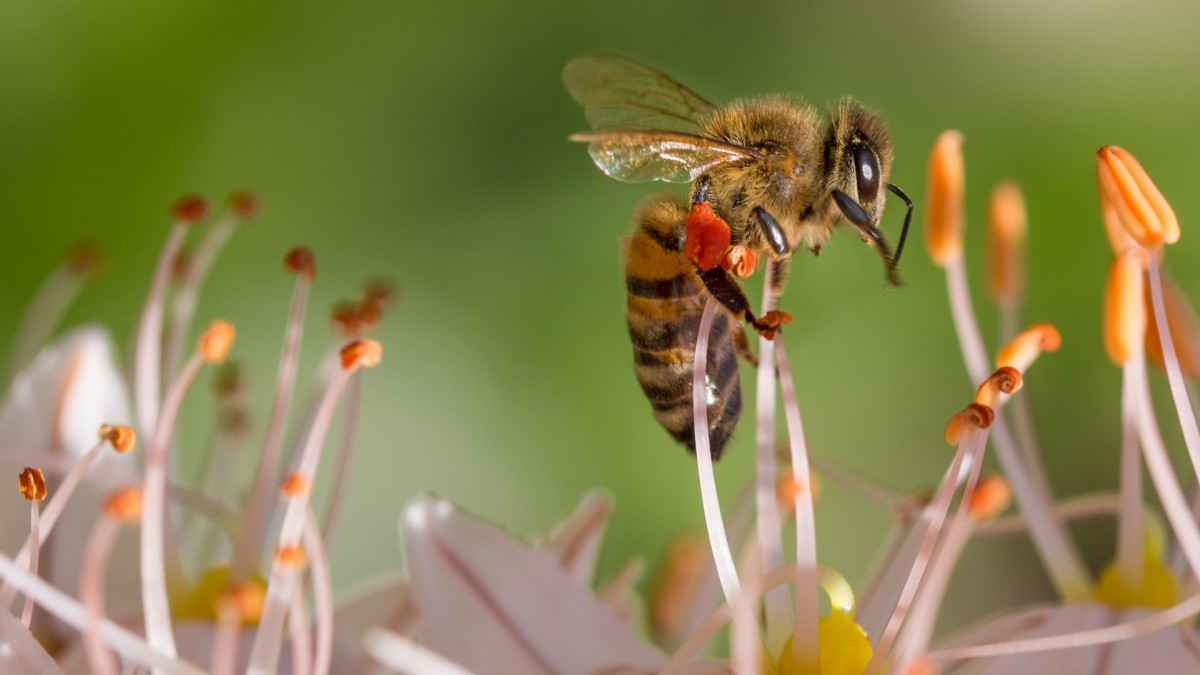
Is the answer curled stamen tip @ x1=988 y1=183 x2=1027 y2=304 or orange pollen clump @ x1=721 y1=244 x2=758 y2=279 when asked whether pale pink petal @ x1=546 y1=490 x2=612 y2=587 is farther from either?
curled stamen tip @ x1=988 y1=183 x2=1027 y2=304

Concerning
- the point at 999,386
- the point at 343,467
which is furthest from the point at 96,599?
the point at 999,386

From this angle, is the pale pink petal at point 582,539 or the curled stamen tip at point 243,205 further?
the curled stamen tip at point 243,205

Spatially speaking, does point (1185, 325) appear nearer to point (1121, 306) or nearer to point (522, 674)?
point (1121, 306)

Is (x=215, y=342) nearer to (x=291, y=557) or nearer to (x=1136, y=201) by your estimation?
(x=291, y=557)

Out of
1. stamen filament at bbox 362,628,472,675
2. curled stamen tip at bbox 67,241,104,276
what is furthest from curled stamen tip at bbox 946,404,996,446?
curled stamen tip at bbox 67,241,104,276

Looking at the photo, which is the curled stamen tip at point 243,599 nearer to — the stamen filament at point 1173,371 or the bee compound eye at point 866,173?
the bee compound eye at point 866,173

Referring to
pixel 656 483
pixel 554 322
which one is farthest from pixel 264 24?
pixel 656 483

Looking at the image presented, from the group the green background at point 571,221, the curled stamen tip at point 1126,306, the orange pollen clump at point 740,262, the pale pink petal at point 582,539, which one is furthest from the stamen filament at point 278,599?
the green background at point 571,221
